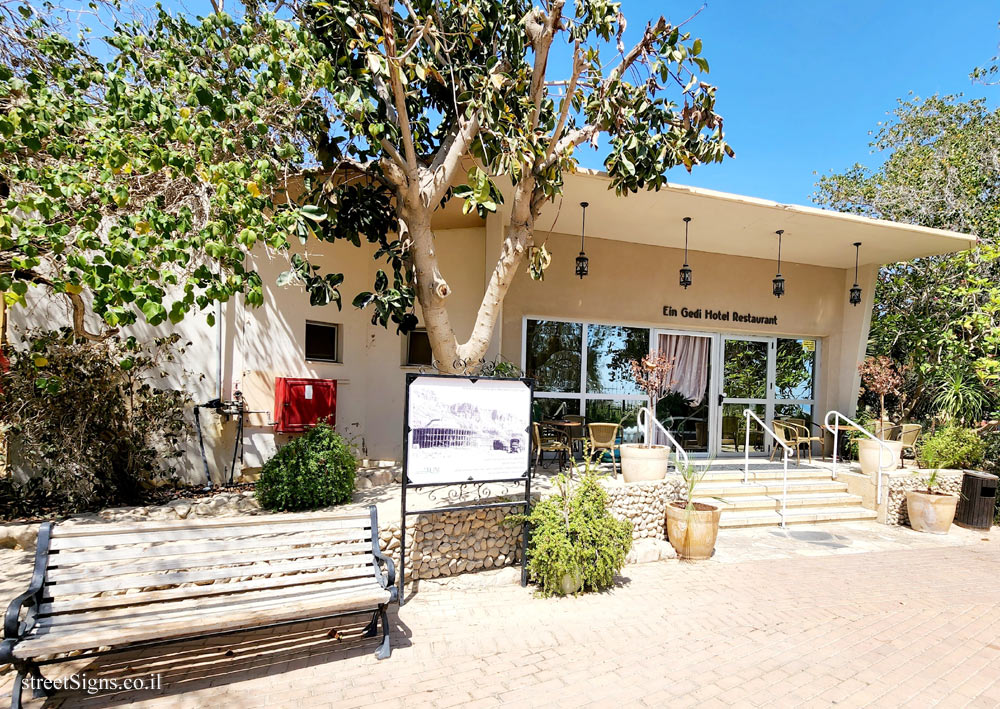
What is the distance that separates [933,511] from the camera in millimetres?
6629

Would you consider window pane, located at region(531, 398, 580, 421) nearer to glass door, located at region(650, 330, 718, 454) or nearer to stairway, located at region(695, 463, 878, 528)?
glass door, located at region(650, 330, 718, 454)

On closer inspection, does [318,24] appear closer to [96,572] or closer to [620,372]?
[96,572]

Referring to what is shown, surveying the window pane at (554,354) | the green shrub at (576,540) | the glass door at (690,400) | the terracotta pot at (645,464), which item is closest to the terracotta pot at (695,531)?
the terracotta pot at (645,464)

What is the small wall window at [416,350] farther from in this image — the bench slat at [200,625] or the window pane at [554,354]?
the bench slat at [200,625]

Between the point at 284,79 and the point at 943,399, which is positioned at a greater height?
the point at 284,79

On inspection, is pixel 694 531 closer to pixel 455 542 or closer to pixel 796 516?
pixel 796 516

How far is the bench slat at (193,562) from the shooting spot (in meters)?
2.93

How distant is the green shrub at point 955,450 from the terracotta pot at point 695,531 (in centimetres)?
486

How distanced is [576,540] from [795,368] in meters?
8.01

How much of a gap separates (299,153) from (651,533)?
5.62 m

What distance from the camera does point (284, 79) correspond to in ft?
14.9

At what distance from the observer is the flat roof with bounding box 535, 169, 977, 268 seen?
22.2 ft

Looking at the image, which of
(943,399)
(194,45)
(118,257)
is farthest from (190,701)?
(943,399)

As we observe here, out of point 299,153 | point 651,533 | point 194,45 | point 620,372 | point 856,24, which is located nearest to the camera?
point 194,45
